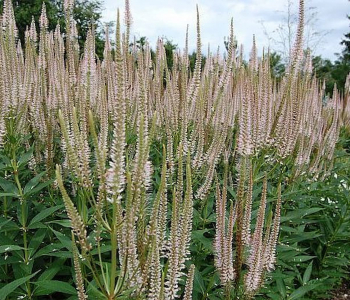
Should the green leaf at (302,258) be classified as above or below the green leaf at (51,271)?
below

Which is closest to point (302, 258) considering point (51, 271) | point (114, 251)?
point (51, 271)

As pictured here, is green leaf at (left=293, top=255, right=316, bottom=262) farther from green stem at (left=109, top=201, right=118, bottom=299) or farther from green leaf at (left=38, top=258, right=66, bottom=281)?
green stem at (left=109, top=201, right=118, bottom=299)

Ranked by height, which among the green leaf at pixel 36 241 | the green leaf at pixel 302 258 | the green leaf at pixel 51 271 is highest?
the green leaf at pixel 36 241

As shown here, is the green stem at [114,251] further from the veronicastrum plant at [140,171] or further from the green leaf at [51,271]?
the green leaf at [51,271]

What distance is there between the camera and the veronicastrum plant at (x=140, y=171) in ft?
5.20

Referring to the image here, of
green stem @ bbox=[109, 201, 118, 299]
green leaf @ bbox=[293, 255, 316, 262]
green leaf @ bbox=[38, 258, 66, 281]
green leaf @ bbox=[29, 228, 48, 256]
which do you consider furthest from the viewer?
green leaf @ bbox=[293, 255, 316, 262]

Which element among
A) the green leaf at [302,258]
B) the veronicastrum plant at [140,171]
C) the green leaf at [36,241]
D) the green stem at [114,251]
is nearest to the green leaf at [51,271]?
the veronicastrum plant at [140,171]

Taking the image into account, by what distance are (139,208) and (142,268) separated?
0.81 ft

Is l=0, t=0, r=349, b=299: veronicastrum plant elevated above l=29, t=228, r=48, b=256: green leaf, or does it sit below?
above

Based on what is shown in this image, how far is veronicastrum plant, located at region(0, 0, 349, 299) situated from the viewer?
1584mm

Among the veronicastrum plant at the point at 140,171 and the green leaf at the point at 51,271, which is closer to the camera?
the veronicastrum plant at the point at 140,171

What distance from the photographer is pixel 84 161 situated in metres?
1.71

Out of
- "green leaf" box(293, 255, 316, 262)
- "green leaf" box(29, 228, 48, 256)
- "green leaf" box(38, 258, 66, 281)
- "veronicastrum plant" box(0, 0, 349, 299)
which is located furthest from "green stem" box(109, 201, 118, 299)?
"green leaf" box(293, 255, 316, 262)

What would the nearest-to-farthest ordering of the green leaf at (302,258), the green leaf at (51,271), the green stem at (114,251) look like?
1. the green stem at (114,251)
2. the green leaf at (51,271)
3. the green leaf at (302,258)
